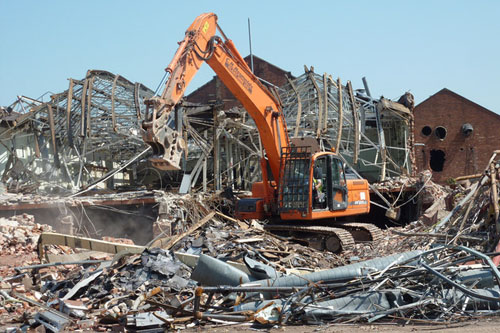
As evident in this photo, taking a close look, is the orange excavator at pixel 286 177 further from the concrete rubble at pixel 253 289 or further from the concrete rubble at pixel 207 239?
the concrete rubble at pixel 253 289

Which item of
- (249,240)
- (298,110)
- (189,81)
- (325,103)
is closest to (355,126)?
(325,103)

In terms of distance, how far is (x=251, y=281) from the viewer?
7902 mm

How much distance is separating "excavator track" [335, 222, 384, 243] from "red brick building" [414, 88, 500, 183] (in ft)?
70.6

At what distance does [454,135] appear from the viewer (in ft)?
116

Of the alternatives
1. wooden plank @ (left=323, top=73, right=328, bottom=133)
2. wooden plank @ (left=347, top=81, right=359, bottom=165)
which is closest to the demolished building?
wooden plank @ (left=323, top=73, right=328, bottom=133)

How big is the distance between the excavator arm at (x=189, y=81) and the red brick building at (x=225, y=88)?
25770 mm

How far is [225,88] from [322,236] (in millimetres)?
28152

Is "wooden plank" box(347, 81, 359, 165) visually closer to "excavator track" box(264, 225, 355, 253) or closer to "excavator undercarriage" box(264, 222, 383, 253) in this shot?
"excavator undercarriage" box(264, 222, 383, 253)

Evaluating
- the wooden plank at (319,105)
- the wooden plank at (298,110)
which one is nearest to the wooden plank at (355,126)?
the wooden plank at (319,105)

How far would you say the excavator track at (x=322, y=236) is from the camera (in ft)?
43.7

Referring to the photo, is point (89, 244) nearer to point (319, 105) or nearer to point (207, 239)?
point (207, 239)

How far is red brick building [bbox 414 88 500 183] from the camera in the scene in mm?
34875

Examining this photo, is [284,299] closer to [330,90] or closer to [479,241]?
[479,241]

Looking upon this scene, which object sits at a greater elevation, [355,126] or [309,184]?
[355,126]
